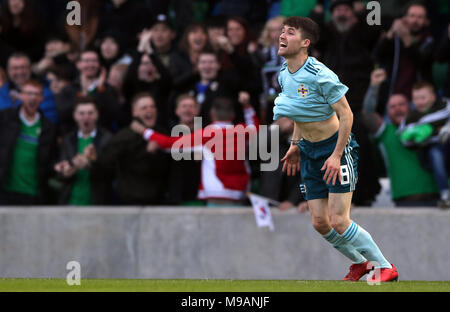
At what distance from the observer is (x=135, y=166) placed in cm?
1151

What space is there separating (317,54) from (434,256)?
9.39ft

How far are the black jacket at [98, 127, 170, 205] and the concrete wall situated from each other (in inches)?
10.7

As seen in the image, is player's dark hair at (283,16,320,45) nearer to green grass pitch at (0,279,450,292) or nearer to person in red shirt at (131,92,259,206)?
green grass pitch at (0,279,450,292)

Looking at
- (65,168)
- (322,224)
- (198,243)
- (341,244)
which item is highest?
(65,168)

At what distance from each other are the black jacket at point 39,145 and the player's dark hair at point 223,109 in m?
2.21

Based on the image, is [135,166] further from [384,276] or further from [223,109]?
[384,276]

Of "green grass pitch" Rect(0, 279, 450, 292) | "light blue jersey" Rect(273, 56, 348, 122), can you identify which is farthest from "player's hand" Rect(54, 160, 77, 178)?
"light blue jersey" Rect(273, 56, 348, 122)

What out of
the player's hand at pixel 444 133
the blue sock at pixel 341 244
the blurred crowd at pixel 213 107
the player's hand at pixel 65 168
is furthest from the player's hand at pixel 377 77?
the player's hand at pixel 65 168

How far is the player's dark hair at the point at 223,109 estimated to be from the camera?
11258mm

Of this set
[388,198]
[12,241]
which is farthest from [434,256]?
[12,241]

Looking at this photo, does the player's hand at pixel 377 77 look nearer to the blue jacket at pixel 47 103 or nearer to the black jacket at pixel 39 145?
the black jacket at pixel 39 145

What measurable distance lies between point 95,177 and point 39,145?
871mm

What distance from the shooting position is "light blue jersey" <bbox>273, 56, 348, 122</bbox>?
7398 mm

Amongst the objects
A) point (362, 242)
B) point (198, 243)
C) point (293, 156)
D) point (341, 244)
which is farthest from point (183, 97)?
point (362, 242)
